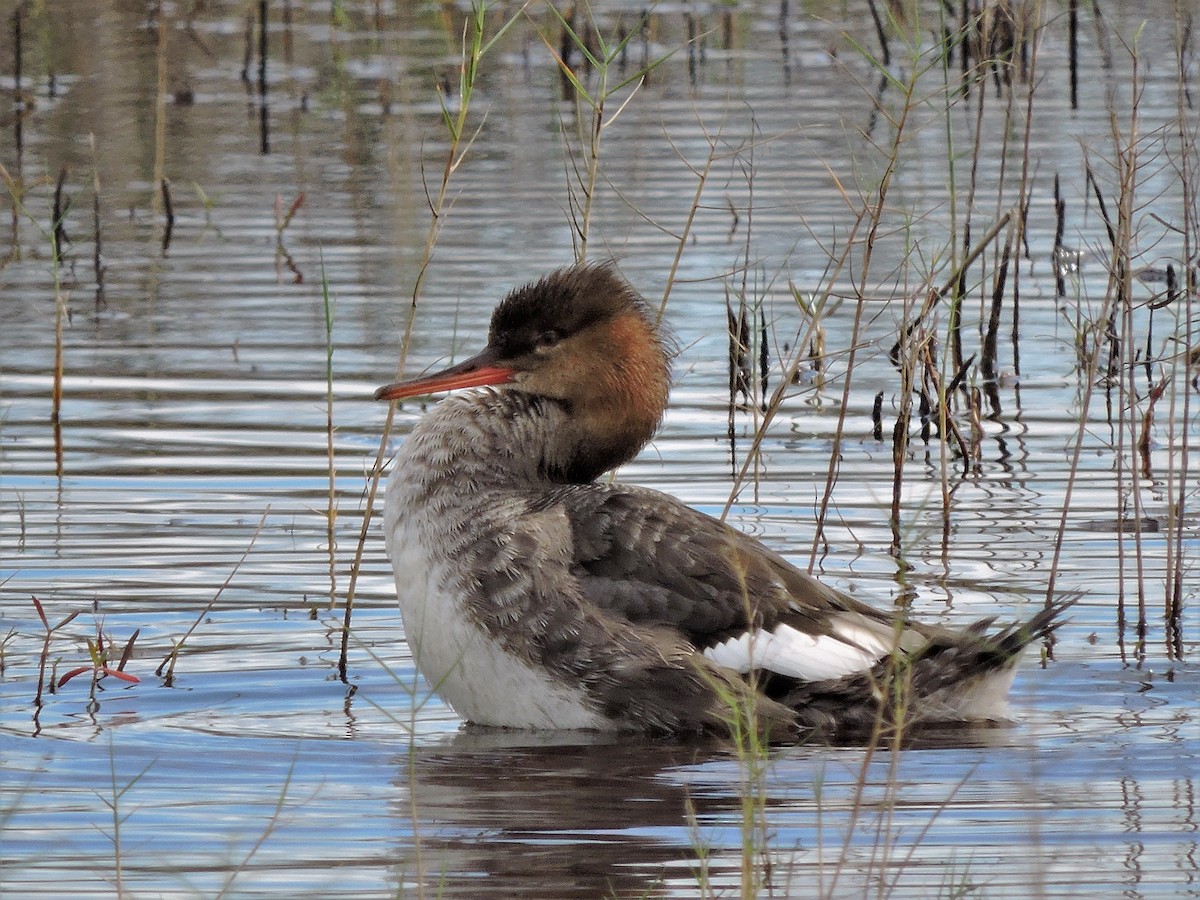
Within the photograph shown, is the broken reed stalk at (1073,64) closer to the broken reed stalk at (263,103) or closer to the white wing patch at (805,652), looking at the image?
the broken reed stalk at (263,103)

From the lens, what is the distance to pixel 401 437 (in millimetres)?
8469

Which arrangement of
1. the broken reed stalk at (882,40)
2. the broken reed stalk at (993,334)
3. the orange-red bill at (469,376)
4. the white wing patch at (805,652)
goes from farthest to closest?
the broken reed stalk at (882,40)
the broken reed stalk at (993,334)
the orange-red bill at (469,376)
the white wing patch at (805,652)

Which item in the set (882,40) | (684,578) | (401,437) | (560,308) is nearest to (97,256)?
(401,437)

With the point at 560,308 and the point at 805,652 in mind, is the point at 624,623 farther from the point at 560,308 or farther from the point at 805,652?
the point at 560,308

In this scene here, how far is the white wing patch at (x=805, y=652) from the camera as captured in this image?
5293mm

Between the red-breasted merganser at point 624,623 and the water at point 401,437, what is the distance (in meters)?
0.14

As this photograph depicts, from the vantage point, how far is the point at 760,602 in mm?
5391

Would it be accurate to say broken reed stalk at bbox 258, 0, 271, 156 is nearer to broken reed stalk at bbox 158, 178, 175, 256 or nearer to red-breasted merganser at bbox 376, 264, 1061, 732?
broken reed stalk at bbox 158, 178, 175, 256

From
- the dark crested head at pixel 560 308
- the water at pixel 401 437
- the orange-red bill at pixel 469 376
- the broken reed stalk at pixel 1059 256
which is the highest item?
the dark crested head at pixel 560 308

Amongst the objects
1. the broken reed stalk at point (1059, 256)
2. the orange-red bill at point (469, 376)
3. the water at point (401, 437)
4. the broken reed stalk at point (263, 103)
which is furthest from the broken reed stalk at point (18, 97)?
the orange-red bill at point (469, 376)

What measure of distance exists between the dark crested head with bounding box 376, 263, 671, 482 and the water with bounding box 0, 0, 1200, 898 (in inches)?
16.1

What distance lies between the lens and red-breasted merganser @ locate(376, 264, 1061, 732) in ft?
17.5

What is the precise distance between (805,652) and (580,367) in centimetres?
115

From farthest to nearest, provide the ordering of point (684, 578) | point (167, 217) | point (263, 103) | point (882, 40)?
1. point (882, 40)
2. point (263, 103)
3. point (167, 217)
4. point (684, 578)
